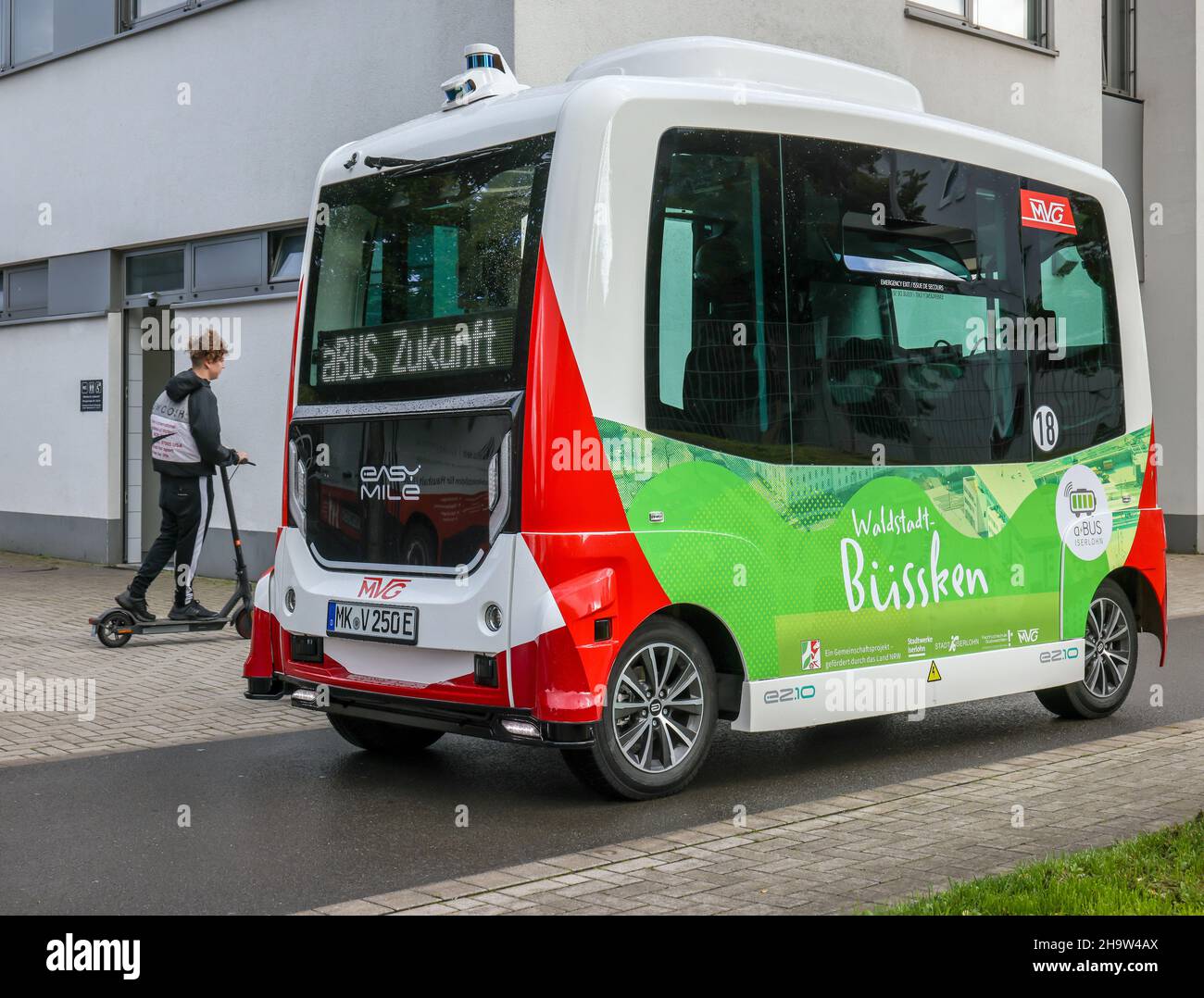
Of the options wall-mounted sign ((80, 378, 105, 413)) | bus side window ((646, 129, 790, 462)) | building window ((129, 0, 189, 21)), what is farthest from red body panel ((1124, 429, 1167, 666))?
wall-mounted sign ((80, 378, 105, 413))

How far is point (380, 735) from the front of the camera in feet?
25.7

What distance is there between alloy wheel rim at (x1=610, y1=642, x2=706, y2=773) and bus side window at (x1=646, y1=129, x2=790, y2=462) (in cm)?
95

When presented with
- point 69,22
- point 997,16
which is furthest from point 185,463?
point 997,16

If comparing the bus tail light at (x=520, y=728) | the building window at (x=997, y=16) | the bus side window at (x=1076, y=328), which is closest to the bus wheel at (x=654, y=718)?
the bus tail light at (x=520, y=728)

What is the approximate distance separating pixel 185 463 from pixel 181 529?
1.59 ft

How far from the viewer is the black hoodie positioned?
37.1 ft

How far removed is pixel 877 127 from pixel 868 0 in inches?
377

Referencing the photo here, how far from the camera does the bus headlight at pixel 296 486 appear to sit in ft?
24.5

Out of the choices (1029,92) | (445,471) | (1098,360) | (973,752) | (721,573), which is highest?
(1029,92)

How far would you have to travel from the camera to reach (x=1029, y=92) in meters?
→ 18.8

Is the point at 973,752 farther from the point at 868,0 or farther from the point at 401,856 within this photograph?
the point at 868,0

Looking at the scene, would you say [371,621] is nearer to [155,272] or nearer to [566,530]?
[566,530]

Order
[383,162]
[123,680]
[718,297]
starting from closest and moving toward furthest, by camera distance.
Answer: [718,297], [383,162], [123,680]

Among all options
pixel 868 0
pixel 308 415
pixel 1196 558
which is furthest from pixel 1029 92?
pixel 308 415
